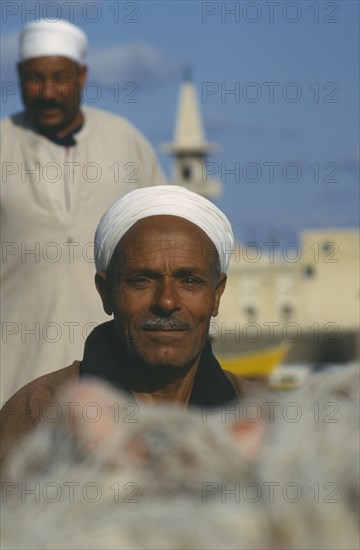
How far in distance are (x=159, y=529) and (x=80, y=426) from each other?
1.44ft

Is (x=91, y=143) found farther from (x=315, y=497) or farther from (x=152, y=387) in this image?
(x=315, y=497)

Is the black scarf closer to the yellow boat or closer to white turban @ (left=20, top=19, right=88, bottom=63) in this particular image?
white turban @ (left=20, top=19, right=88, bottom=63)

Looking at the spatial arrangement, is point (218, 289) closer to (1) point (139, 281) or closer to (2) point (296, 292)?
(1) point (139, 281)

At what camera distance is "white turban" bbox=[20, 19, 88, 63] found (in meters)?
5.48

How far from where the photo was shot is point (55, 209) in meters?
5.58

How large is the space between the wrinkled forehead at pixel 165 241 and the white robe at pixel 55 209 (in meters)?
2.45

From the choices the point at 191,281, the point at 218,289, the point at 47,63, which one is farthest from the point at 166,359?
the point at 47,63

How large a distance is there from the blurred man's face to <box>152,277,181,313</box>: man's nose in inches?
94.8

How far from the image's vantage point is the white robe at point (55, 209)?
548 centimetres

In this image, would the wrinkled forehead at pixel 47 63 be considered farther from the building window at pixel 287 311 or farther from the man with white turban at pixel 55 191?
the building window at pixel 287 311

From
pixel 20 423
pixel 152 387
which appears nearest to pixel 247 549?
pixel 20 423

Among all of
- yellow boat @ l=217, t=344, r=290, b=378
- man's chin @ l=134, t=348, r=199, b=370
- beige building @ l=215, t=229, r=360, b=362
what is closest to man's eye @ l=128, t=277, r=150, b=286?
man's chin @ l=134, t=348, r=199, b=370

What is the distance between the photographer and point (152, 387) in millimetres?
2973

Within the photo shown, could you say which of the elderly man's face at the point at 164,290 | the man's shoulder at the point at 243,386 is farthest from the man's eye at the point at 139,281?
the man's shoulder at the point at 243,386
